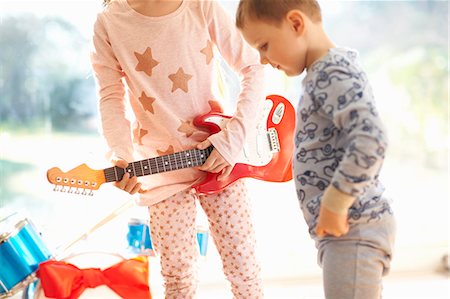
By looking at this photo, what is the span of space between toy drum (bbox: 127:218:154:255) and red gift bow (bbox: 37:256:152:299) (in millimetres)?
39

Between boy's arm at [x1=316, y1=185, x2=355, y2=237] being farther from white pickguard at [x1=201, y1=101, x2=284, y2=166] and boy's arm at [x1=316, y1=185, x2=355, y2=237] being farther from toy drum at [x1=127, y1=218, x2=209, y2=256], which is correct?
toy drum at [x1=127, y1=218, x2=209, y2=256]

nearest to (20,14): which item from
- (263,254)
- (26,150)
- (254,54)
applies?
(26,150)

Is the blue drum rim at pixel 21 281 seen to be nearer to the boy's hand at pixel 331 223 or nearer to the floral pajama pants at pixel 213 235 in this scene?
A: the floral pajama pants at pixel 213 235

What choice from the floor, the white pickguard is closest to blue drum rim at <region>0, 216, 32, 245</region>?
the floor

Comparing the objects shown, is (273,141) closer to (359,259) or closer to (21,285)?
(359,259)

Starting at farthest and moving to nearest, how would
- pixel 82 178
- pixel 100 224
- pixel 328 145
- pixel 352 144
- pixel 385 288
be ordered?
pixel 385 288
pixel 100 224
pixel 82 178
pixel 328 145
pixel 352 144

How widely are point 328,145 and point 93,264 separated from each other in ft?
3.28

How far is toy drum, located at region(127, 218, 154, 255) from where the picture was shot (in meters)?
1.89

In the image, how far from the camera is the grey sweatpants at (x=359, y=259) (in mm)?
1174

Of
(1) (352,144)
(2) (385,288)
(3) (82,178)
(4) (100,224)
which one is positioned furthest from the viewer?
(2) (385,288)

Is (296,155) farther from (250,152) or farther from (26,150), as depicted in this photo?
(26,150)

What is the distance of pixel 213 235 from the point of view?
5.57 ft

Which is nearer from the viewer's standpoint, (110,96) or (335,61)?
(335,61)

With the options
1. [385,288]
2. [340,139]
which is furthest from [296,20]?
[385,288]
